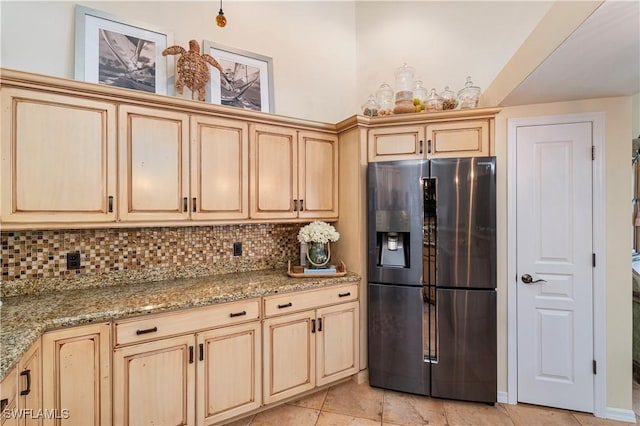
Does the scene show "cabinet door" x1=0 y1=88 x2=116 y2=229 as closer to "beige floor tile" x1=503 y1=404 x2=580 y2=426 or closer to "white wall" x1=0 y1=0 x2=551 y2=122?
"white wall" x1=0 y1=0 x2=551 y2=122

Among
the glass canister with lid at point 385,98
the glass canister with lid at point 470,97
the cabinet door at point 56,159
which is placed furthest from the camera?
the glass canister with lid at point 385,98

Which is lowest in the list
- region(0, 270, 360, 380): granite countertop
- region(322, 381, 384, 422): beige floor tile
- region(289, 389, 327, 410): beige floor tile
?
region(289, 389, 327, 410): beige floor tile

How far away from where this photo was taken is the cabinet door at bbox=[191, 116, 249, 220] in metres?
2.12

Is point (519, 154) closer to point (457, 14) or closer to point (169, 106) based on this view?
point (457, 14)

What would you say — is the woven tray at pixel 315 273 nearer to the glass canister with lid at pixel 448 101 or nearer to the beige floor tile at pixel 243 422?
the beige floor tile at pixel 243 422

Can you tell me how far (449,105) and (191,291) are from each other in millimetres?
2455

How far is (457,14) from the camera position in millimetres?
2781

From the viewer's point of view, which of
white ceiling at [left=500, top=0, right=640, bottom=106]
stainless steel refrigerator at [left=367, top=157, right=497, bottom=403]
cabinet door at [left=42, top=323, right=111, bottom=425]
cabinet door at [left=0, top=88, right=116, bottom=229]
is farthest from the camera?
stainless steel refrigerator at [left=367, top=157, right=497, bottom=403]

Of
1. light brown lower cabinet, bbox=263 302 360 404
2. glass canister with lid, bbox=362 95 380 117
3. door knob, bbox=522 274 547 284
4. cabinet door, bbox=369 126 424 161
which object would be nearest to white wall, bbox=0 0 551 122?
glass canister with lid, bbox=362 95 380 117

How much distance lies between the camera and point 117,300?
5.71ft

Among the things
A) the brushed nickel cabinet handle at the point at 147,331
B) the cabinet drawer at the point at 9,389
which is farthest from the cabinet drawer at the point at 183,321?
the cabinet drawer at the point at 9,389

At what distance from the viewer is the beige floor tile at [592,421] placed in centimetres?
202

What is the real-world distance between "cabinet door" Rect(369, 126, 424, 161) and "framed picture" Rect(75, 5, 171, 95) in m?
1.72

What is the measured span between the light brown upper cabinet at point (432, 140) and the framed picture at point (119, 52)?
1766mm
